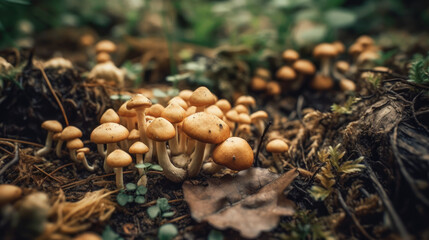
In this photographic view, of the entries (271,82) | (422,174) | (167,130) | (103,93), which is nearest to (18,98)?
(103,93)

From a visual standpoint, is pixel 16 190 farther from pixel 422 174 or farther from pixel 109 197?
pixel 422 174

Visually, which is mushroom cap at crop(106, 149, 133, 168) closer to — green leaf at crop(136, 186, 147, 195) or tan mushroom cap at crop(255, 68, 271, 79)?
green leaf at crop(136, 186, 147, 195)

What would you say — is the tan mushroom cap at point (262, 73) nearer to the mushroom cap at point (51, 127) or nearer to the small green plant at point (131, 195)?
the small green plant at point (131, 195)

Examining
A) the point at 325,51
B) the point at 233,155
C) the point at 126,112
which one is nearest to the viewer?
the point at 233,155

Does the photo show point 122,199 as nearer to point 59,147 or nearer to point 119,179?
point 119,179

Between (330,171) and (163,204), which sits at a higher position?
(330,171)

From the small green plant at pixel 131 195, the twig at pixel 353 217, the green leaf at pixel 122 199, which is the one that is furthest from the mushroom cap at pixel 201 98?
the twig at pixel 353 217

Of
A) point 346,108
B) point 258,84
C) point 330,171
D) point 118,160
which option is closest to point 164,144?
point 118,160

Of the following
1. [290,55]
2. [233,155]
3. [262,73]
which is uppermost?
[290,55]
